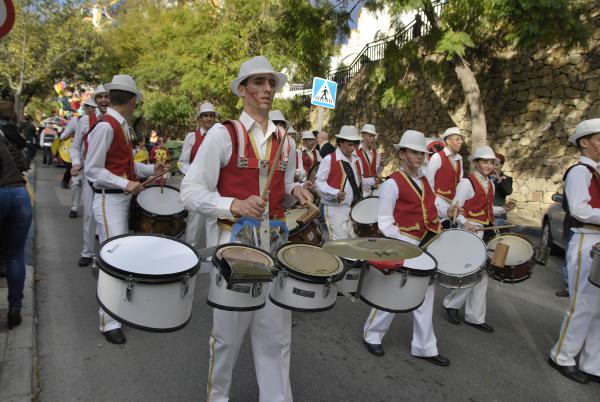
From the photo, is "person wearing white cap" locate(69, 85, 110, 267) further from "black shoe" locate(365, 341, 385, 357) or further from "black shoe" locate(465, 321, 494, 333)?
"black shoe" locate(465, 321, 494, 333)

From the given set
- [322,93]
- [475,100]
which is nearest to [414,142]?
[322,93]

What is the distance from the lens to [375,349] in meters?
4.41

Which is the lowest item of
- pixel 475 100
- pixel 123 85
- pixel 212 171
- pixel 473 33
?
pixel 212 171

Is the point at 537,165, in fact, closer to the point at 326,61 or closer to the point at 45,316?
the point at 326,61

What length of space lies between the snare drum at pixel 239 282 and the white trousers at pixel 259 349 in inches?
15.9

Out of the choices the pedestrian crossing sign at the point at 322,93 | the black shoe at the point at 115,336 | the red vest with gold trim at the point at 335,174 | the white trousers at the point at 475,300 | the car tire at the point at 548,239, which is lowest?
the black shoe at the point at 115,336

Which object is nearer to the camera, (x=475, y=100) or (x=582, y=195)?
(x=582, y=195)

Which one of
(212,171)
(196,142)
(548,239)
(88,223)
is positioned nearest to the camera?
(212,171)

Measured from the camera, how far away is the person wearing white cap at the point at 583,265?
402 centimetres

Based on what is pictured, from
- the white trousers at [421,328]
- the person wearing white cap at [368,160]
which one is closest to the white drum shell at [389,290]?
the white trousers at [421,328]

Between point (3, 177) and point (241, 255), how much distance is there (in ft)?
8.67

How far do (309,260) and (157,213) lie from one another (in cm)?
250

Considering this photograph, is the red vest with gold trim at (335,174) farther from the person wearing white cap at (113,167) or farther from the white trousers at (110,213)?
the white trousers at (110,213)

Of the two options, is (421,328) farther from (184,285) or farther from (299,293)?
(184,285)
